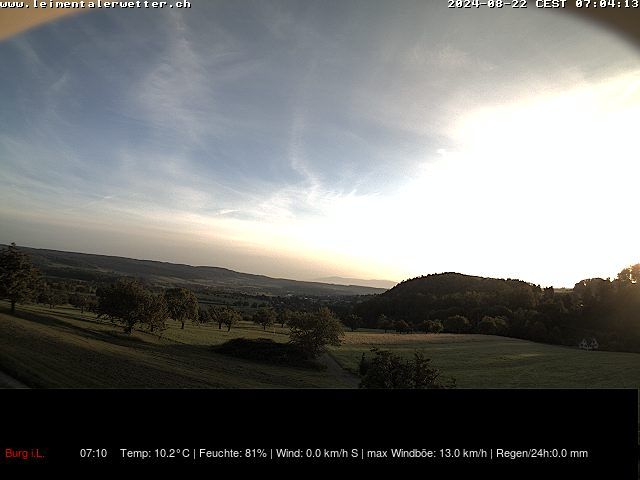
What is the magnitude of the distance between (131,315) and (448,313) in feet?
209

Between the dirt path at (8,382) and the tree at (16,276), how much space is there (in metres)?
24.8

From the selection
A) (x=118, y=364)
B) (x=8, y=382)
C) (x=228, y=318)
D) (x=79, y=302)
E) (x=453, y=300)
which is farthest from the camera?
(x=453, y=300)

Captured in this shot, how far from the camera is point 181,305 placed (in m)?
48.2

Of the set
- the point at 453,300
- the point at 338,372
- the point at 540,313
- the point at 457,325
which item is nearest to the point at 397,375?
the point at 338,372

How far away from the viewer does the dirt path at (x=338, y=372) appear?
25.7 m

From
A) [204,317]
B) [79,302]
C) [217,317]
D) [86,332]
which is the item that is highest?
[86,332]

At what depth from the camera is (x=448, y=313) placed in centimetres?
7694

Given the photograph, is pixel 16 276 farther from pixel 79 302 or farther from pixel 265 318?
pixel 265 318

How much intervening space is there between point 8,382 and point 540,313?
233ft

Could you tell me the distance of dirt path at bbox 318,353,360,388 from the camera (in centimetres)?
2569
